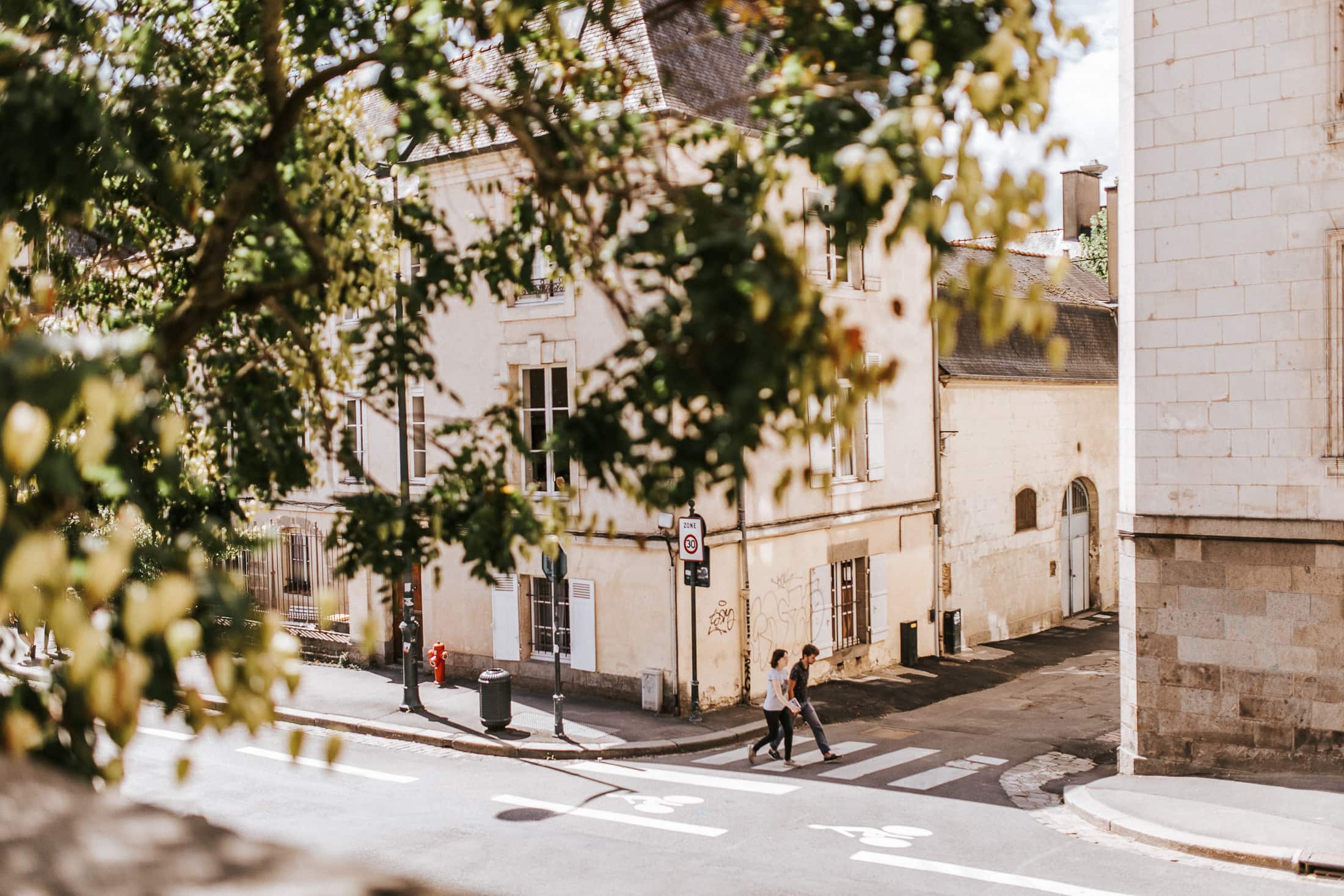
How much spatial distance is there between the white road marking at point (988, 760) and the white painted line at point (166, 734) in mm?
10340

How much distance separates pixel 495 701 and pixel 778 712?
13.4ft

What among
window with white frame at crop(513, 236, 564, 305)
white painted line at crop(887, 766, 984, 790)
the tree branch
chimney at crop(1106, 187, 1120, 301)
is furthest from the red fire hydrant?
chimney at crop(1106, 187, 1120, 301)

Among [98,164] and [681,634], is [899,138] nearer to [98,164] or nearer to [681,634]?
[98,164]

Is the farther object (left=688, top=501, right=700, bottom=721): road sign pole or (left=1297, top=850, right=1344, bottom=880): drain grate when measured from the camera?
(left=688, top=501, right=700, bottom=721): road sign pole

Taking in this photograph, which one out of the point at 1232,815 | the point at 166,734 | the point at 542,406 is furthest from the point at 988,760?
the point at 166,734

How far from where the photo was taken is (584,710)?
17797 millimetres

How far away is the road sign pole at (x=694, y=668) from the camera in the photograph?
55.0ft

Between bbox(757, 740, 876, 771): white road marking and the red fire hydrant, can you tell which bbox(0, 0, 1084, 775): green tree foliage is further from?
the red fire hydrant

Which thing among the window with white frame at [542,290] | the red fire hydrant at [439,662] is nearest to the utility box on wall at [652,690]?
the red fire hydrant at [439,662]

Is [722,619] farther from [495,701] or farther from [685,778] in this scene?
[685,778]

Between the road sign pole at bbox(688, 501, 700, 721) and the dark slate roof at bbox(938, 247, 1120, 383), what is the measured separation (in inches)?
330

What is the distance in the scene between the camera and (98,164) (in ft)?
19.6

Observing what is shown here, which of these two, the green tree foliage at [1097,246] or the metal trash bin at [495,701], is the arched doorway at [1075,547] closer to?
the green tree foliage at [1097,246]

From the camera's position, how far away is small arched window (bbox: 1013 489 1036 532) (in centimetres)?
2536
